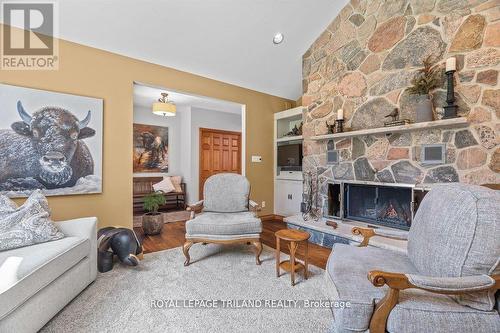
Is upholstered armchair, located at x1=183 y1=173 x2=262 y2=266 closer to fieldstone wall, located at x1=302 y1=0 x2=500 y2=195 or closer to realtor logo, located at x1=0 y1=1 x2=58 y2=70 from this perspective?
fieldstone wall, located at x1=302 y1=0 x2=500 y2=195

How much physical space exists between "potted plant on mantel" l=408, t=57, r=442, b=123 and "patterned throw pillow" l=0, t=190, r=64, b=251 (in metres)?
3.78

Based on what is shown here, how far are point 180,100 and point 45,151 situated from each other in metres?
3.02

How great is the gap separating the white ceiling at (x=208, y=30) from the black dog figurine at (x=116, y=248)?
2.31m

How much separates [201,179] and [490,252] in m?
5.32

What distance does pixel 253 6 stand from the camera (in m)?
3.01

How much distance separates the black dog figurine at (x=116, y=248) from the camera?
2.31 m

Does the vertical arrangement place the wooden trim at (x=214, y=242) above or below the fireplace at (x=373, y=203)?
below

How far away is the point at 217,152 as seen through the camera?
20.0ft

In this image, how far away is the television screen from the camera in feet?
14.2

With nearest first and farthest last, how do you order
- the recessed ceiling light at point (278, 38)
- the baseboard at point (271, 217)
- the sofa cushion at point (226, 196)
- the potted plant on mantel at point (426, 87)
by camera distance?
the potted plant on mantel at point (426, 87) < the sofa cushion at point (226, 196) < the recessed ceiling light at point (278, 38) < the baseboard at point (271, 217)

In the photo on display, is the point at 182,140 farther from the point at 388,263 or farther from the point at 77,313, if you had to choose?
the point at 388,263

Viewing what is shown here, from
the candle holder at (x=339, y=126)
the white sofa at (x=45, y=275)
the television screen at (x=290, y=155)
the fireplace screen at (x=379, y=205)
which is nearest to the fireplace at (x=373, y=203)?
the fireplace screen at (x=379, y=205)

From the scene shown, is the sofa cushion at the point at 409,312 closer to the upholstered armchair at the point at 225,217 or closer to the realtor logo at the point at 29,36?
the upholstered armchair at the point at 225,217

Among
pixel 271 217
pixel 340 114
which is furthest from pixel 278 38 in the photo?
pixel 271 217
